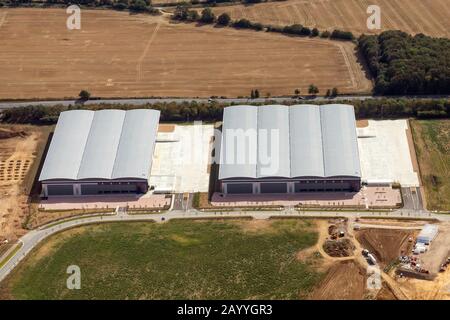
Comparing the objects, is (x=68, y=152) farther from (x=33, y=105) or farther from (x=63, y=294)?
(x=63, y=294)

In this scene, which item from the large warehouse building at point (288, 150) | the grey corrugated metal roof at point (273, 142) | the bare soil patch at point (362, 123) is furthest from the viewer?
the bare soil patch at point (362, 123)

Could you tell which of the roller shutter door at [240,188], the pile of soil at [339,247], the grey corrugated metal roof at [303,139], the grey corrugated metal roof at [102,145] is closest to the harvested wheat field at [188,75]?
the grey corrugated metal roof at [303,139]

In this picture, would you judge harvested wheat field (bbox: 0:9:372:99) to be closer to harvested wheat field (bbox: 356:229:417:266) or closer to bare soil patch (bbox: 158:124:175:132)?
bare soil patch (bbox: 158:124:175:132)

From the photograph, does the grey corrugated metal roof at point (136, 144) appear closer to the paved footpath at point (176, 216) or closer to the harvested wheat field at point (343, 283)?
the paved footpath at point (176, 216)

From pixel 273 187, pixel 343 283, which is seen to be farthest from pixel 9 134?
pixel 343 283
